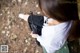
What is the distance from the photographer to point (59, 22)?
113cm

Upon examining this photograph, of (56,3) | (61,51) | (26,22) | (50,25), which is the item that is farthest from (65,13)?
(26,22)

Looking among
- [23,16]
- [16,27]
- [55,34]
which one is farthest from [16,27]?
[55,34]

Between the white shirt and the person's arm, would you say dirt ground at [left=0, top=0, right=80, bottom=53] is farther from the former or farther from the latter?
the white shirt

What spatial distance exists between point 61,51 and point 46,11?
1.56 feet

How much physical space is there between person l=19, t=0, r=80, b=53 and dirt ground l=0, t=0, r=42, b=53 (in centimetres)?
38

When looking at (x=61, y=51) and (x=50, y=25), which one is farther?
(x=61, y=51)

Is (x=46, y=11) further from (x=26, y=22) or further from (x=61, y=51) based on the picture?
(x=26, y=22)

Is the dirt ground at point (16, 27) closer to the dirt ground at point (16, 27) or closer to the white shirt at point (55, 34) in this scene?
the dirt ground at point (16, 27)

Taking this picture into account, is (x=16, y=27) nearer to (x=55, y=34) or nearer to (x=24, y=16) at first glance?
(x=24, y=16)

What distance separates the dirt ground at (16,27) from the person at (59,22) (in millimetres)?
380

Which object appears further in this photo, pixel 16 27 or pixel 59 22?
pixel 16 27

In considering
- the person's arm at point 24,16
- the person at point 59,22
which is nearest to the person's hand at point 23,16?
the person's arm at point 24,16

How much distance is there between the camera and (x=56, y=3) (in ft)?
3.27

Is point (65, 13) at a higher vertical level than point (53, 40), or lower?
higher
